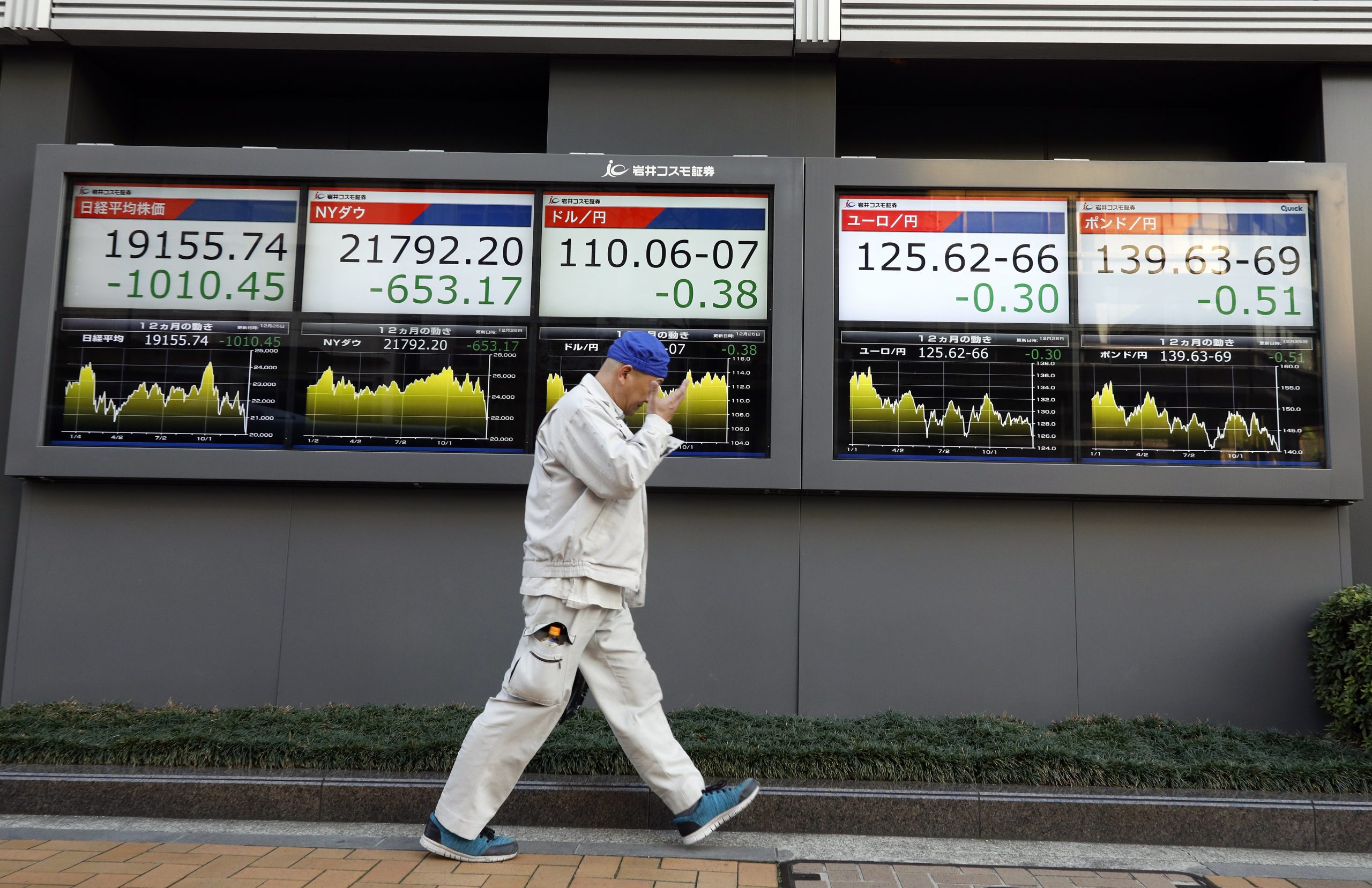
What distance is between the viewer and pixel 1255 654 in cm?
555

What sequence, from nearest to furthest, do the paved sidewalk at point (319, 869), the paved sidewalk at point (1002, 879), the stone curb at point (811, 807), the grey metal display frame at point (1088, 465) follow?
the paved sidewalk at point (319, 869) < the paved sidewalk at point (1002, 879) < the stone curb at point (811, 807) < the grey metal display frame at point (1088, 465)

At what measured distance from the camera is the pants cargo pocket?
3764 mm

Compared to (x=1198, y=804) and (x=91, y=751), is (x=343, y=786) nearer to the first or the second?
(x=91, y=751)

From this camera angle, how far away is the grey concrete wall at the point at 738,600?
5.59m

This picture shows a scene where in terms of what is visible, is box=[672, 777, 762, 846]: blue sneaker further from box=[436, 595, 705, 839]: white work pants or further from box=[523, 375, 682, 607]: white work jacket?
box=[523, 375, 682, 607]: white work jacket

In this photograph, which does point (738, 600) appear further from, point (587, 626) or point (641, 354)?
point (641, 354)

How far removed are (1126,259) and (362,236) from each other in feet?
15.0

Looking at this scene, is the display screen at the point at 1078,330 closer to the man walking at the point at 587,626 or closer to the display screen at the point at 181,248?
the man walking at the point at 587,626

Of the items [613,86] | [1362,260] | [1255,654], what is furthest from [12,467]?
[1362,260]

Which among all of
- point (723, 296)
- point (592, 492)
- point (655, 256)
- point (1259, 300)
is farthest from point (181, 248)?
point (1259, 300)

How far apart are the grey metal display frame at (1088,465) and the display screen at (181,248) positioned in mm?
3176

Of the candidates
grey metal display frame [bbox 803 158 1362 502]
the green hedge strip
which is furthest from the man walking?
grey metal display frame [bbox 803 158 1362 502]

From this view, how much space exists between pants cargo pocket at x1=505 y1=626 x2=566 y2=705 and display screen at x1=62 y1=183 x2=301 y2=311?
3179 millimetres

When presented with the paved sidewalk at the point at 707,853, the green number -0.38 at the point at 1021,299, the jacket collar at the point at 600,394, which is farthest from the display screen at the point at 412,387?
the green number -0.38 at the point at 1021,299
